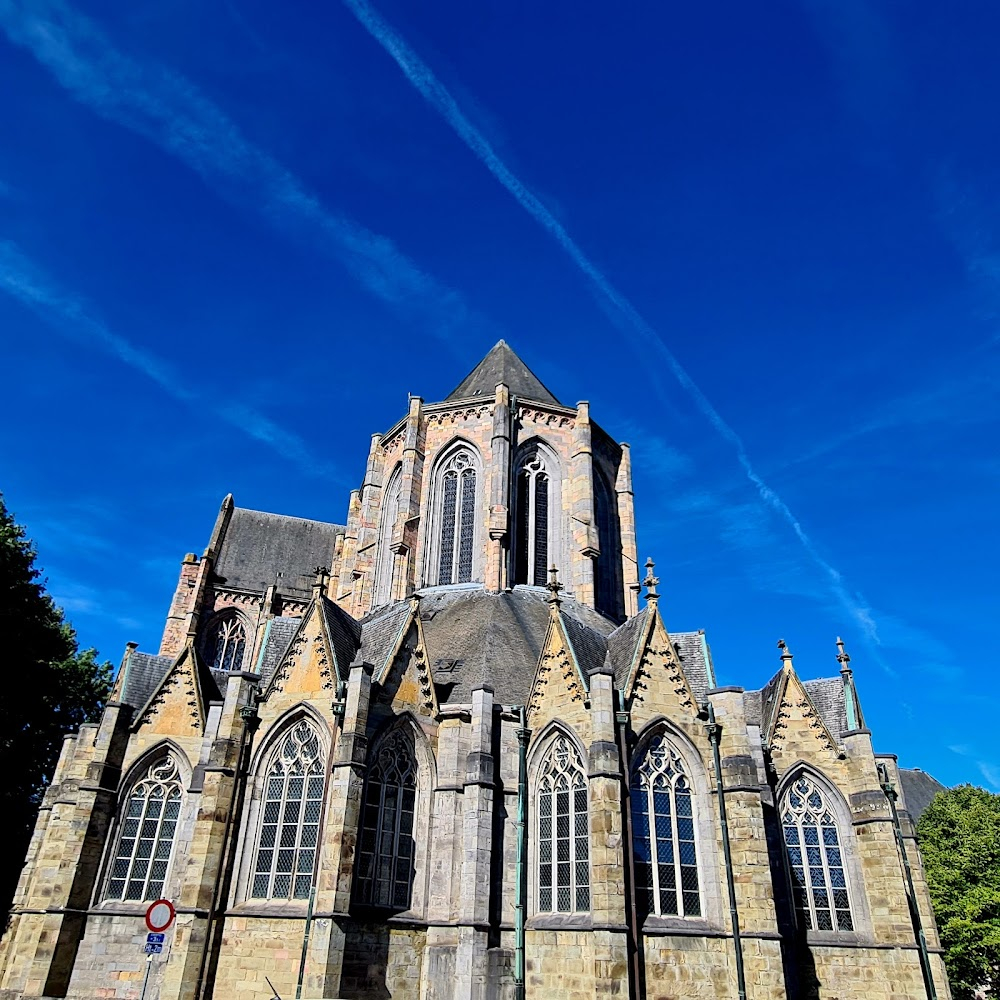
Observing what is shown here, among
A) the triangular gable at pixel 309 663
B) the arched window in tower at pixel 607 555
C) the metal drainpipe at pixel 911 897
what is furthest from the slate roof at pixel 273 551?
the metal drainpipe at pixel 911 897

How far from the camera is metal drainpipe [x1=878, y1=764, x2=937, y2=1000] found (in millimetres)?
19219

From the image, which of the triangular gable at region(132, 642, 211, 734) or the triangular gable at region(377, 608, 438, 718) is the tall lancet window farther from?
the triangular gable at region(132, 642, 211, 734)

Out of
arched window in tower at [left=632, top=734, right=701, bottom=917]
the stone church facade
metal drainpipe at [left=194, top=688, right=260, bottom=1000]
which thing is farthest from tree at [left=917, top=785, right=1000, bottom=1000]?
metal drainpipe at [left=194, top=688, right=260, bottom=1000]

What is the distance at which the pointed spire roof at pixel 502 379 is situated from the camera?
1318 inches

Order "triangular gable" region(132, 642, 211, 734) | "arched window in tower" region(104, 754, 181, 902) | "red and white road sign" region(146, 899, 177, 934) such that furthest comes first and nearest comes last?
"triangular gable" region(132, 642, 211, 734) < "arched window in tower" region(104, 754, 181, 902) < "red and white road sign" region(146, 899, 177, 934)

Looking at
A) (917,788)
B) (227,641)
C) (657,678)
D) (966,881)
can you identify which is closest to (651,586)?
(657,678)

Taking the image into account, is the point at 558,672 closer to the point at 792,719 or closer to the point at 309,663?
the point at 309,663

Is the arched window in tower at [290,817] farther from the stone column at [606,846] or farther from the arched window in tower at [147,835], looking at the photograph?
the stone column at [606,846]

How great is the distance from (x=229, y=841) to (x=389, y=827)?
3.84 m

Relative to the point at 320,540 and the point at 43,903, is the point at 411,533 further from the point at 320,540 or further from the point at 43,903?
the point at 320,540

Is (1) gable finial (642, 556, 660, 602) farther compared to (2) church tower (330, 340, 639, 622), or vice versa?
(2) church tower (330, 340, 639, 622)

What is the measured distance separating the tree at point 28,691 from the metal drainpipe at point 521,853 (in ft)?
61.9

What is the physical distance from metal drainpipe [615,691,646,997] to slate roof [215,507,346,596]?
103 feet

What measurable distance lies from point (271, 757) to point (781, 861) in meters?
13.4
